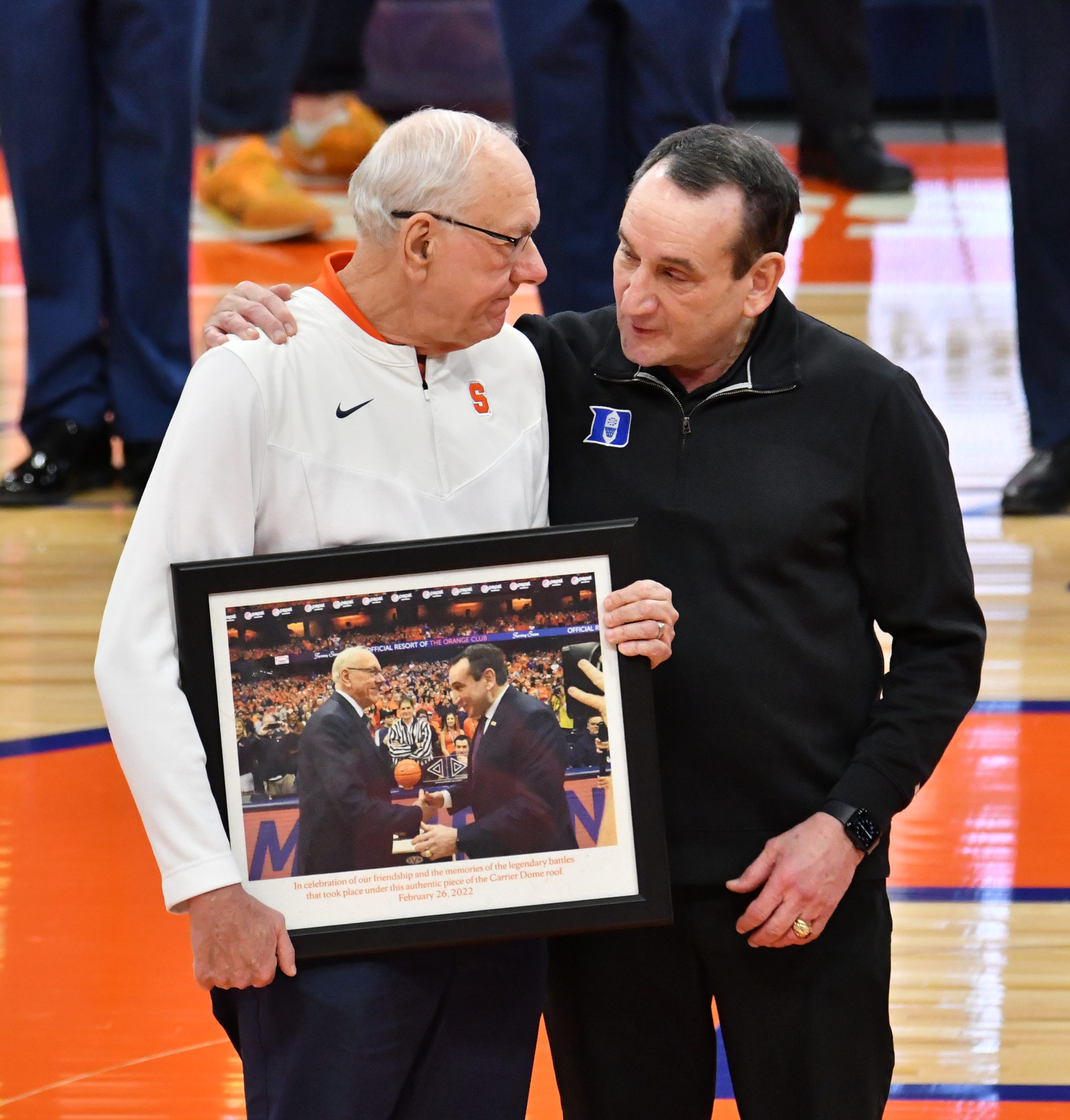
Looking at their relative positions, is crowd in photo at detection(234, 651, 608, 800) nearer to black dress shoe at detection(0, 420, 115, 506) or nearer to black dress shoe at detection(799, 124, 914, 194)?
black dress shoe at detection(0, 420, 115, 506)

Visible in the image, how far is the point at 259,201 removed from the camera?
6.21m

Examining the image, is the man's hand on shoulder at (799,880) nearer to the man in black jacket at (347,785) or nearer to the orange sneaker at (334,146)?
the man in black jacket at (347,785)

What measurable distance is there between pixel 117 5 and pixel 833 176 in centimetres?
396

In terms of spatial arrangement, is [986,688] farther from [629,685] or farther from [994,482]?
[629,685]

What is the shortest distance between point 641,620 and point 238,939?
1.47 feet

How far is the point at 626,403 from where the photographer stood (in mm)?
1755

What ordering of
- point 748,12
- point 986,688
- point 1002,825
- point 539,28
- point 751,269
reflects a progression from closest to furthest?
point 751,269
point 1002,825
point 986,688
point 539,28
point 748,12

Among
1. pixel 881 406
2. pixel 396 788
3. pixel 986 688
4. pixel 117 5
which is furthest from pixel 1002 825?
pixel 117 5

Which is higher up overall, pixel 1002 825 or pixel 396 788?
pixel 396 788

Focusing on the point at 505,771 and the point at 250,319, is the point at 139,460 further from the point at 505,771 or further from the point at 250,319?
the point at 505,771

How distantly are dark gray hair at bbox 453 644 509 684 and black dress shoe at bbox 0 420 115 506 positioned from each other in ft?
9.15

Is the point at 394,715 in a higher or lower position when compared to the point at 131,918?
higher

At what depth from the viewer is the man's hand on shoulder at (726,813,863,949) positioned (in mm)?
1643

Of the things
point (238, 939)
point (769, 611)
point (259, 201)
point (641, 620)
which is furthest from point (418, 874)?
point (259, 201)
